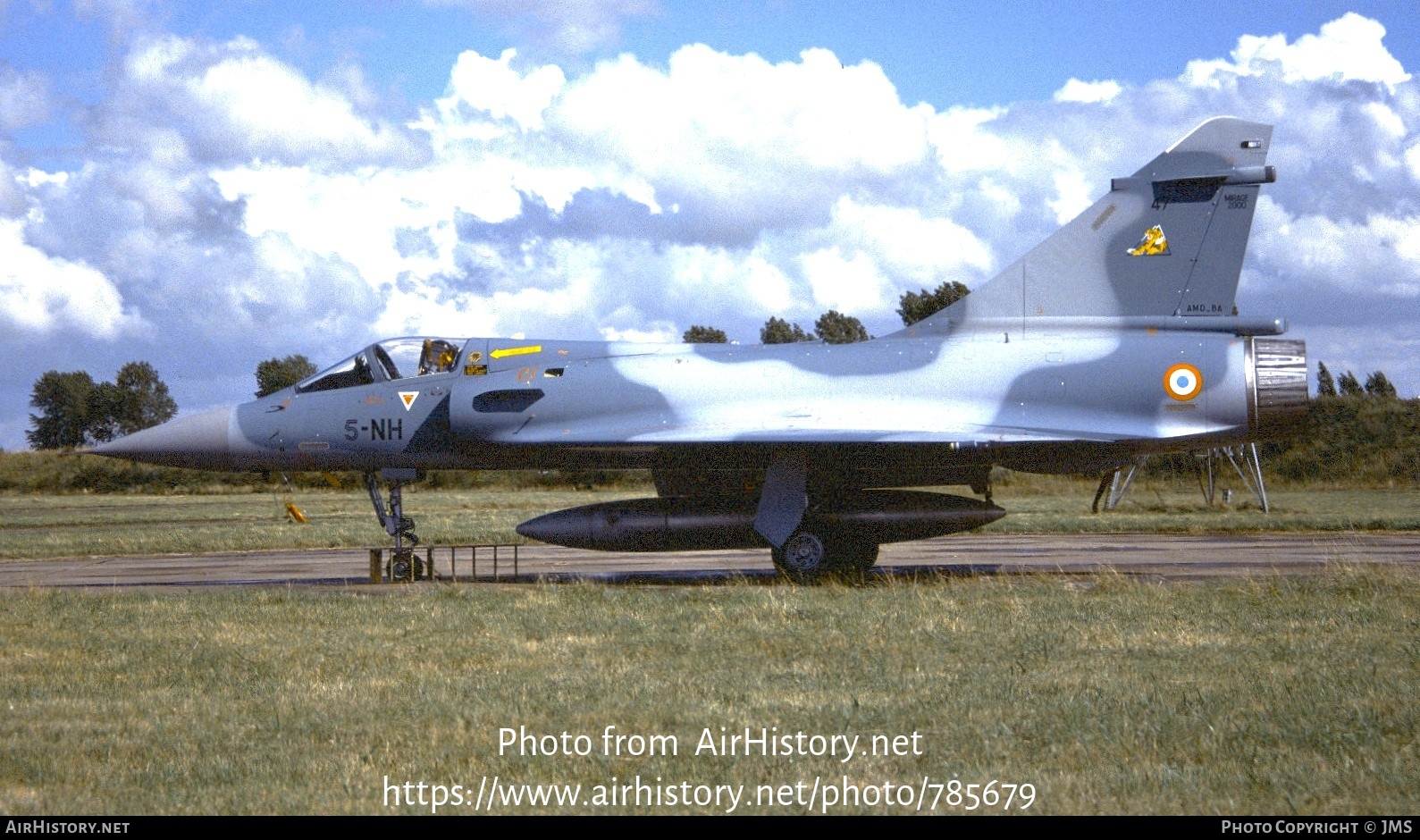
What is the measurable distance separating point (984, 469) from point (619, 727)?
10.1 m

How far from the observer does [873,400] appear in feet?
49.8

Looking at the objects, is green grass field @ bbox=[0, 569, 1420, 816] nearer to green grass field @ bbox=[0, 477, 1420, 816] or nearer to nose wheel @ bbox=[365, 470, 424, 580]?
green grass field @ bbox=[0, 477, 1420, 816]

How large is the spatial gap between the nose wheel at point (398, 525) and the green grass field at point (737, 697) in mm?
3059

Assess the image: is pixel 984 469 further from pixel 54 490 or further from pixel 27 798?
pixel 54 490

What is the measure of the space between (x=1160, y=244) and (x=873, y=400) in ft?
13.6

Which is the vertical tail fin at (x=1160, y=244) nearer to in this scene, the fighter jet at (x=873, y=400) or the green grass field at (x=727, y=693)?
the fighter jet at (x=873, y=400)

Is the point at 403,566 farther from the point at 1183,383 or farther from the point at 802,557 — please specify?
the point at 1183,383

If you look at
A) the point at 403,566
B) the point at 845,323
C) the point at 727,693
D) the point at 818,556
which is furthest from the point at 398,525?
the point at 845,323

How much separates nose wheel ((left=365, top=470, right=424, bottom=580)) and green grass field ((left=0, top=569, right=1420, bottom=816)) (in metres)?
3.06

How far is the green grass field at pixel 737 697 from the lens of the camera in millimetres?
5797

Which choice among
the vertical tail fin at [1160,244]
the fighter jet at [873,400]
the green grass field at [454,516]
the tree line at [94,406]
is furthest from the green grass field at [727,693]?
the tree line at [94,406]

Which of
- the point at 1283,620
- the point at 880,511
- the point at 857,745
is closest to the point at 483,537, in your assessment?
the point at 880,511

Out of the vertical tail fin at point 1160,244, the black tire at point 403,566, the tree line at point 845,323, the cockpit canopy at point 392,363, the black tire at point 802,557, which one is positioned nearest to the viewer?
the black tire at point 802,557

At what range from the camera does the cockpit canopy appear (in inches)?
643
